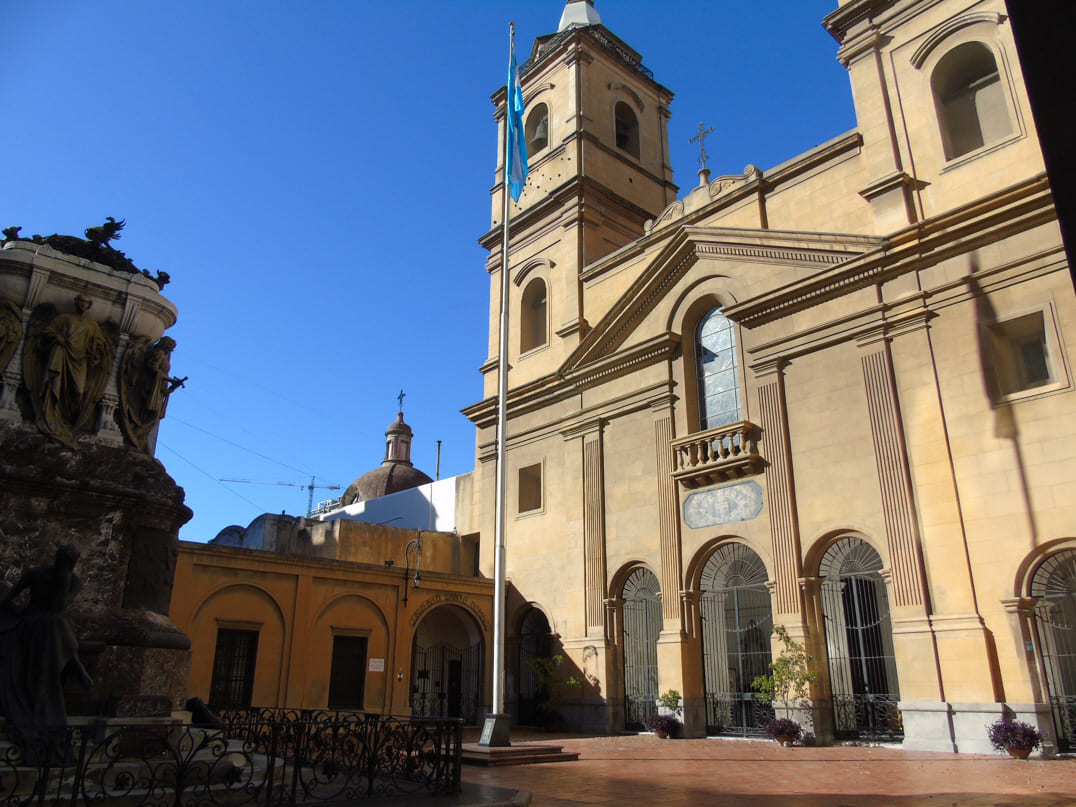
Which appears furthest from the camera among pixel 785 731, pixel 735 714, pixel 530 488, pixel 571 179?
pixel 571 179

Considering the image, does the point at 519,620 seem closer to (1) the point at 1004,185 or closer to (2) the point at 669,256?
(2) the point at 669,256

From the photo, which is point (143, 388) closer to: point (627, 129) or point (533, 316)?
point (533, 316)

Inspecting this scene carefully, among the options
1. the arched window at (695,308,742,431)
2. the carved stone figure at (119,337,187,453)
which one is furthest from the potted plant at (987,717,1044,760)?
the carved stone figure at (119,337,187,453)

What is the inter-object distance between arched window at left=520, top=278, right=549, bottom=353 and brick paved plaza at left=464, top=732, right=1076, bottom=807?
14.8m

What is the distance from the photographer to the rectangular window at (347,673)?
2031cm

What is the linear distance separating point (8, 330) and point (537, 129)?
77.9 ft

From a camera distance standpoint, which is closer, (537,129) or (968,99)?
(968,99)

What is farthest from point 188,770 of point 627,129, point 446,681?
point 627,129

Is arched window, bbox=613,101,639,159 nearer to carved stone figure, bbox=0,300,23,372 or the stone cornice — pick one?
the stone cornice

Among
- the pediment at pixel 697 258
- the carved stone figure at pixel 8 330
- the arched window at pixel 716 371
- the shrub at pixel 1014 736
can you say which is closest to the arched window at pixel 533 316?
the pediment at pixel 697 258

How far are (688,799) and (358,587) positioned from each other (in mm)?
13712

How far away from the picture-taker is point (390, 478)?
4075 cm

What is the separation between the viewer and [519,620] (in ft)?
78.3

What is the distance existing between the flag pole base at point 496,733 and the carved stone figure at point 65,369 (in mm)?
8294
